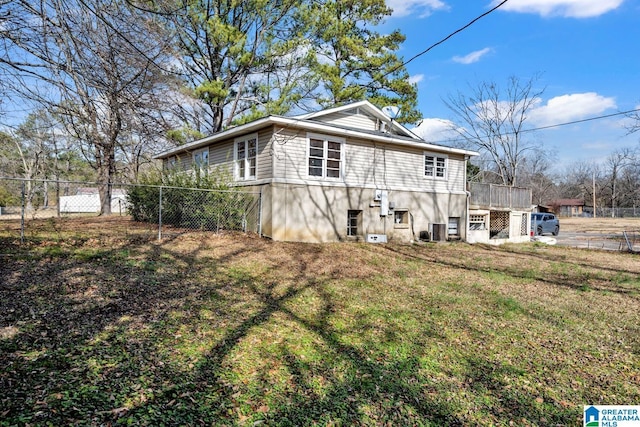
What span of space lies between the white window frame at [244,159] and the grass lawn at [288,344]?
498 cm

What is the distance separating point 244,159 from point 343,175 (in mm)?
3509

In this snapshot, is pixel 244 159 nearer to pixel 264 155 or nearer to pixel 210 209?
pixel 264 155

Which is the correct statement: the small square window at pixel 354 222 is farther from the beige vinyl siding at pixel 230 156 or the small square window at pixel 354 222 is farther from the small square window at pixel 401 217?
the beige vinyl siding at pixel 230 156

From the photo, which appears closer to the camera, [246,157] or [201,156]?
[246,157]

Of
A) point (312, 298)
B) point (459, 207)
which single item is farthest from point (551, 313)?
point (459, 207)

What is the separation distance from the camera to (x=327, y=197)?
12.3m

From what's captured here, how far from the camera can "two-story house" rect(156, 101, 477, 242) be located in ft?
37.5

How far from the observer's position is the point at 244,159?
12727mm

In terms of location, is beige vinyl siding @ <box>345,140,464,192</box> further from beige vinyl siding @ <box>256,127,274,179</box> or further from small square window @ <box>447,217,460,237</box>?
beige vinyl siding @ <box>256,127,274,179</box>

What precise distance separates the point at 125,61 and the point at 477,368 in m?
7.50

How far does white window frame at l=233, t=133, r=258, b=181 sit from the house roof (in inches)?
10.1

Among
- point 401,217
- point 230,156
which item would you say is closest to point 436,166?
point 401,217

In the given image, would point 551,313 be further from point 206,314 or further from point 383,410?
point 206,314

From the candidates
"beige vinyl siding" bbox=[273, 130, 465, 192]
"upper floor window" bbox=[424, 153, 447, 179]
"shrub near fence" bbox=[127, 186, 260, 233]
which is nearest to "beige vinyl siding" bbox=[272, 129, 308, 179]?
"beige vinyl siding" bbox=[273, 130, 465, 192]
